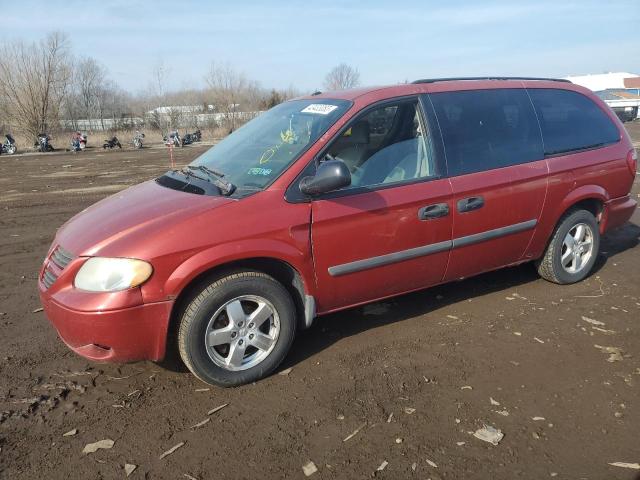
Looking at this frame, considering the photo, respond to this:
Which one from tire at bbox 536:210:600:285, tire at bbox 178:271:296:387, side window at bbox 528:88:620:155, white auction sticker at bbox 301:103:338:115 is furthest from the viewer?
tire at bbox 536:210:600:285

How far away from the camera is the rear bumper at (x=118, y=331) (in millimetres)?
2910

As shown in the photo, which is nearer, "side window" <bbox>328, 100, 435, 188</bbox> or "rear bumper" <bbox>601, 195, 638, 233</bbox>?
"side window" <bbox>328, 100, 435, 188</bbox>

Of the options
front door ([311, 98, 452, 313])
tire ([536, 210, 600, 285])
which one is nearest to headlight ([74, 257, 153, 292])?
front door ([311, 98, 452, 313])

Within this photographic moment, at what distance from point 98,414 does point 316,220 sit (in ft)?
5.81

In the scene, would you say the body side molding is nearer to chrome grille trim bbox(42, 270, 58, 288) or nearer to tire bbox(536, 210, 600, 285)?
tire bbox(536, 210, 600, 285)

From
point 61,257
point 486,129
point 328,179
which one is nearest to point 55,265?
point 61,257

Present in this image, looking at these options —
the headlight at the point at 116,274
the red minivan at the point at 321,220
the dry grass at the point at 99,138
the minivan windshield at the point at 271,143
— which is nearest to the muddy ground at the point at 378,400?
the red minivan at the point at 321,220

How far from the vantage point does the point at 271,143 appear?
3803mm

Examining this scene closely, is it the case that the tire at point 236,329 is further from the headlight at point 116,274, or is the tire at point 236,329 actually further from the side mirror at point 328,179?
the side mirror at point 328,179

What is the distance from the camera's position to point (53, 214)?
9008 millimetres

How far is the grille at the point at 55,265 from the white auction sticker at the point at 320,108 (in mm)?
1978

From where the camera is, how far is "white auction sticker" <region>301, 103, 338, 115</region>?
374cm

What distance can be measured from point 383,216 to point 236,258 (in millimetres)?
1074

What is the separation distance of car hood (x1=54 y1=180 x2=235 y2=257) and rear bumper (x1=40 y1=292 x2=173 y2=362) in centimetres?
35
